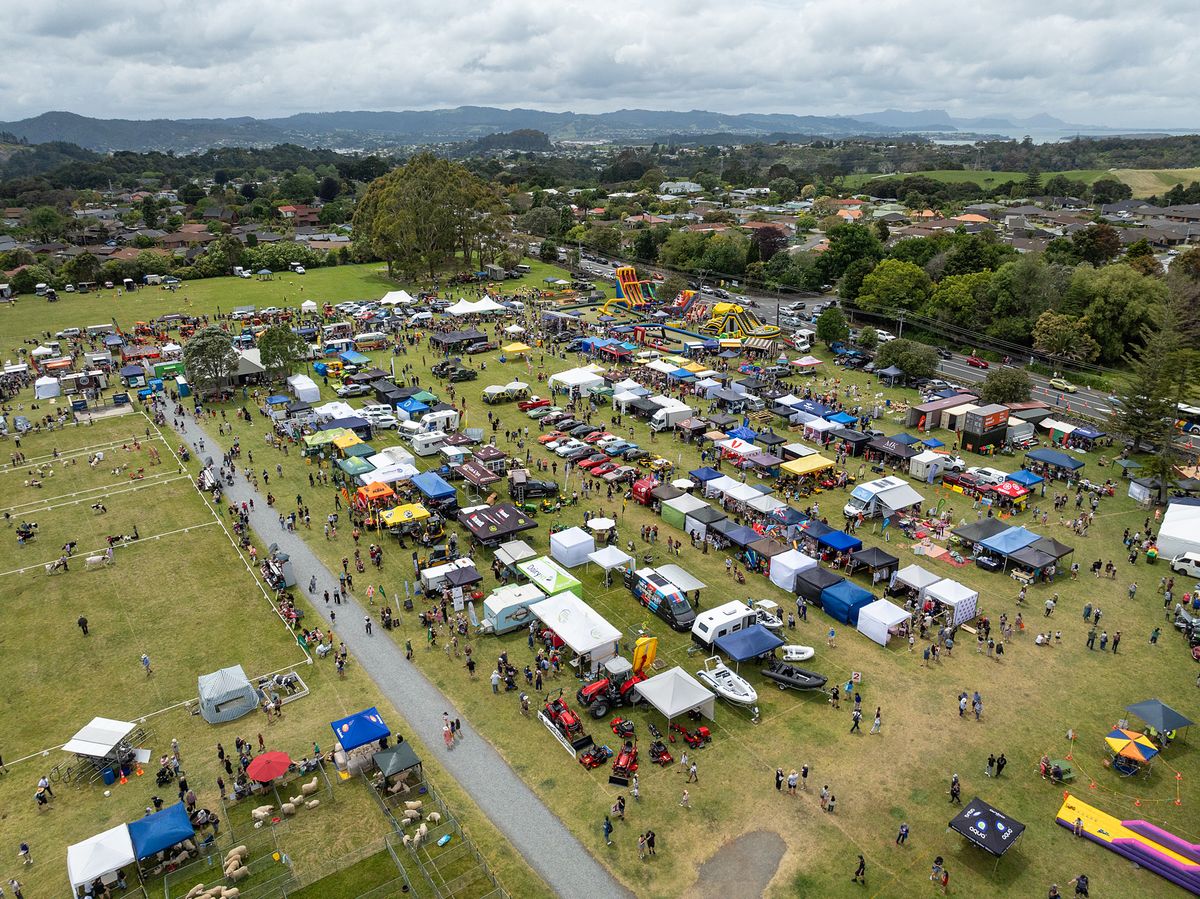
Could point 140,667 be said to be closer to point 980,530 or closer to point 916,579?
point 916,579

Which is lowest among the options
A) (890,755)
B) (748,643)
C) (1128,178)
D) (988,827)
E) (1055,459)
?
(890,755)

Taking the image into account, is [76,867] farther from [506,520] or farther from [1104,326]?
[1104,326]

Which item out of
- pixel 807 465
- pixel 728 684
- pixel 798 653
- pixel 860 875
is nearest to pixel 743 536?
pixel 798 653

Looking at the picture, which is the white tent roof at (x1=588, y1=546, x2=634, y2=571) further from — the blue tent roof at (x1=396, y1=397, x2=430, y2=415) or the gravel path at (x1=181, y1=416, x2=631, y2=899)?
the blue tent roof at (x1=396, y1=397, x2=430, y2=415)

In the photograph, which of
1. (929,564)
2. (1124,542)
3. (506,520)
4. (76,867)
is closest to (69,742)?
(76,867)

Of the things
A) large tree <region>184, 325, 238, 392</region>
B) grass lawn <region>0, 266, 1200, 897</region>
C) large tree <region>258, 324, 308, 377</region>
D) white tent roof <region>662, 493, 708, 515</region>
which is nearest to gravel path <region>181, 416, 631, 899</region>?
grass lawn <region>0, 266, 1200, 897</region>
